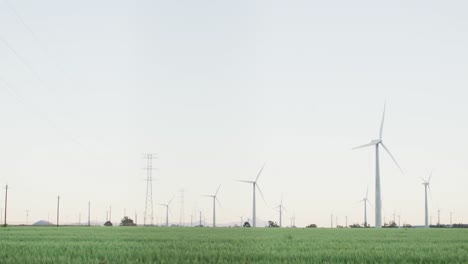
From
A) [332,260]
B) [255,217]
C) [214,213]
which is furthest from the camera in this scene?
[214,213]

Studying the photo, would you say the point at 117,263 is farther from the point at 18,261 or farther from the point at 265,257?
the point at 265,257

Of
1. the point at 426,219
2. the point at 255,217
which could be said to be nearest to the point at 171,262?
the point at 255,217

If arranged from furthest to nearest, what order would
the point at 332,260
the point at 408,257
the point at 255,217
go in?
the point at 255,217, the point at 408,257, the point at 332,260

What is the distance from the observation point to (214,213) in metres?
156

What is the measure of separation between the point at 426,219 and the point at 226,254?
122 m

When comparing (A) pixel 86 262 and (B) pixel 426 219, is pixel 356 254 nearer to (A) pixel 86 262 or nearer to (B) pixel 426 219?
(A) pixel 86 262

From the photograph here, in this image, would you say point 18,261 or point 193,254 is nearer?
point 18,261

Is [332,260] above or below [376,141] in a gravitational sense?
below

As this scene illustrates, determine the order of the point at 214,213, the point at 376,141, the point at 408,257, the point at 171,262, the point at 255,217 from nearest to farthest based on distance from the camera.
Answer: the point at 171,262, the point at 408,257, the point at 376,141, the point at 255,217, the point at 214,213

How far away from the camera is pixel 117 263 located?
14305mm

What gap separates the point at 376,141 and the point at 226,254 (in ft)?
287

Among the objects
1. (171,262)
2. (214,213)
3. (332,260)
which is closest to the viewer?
(171,262)

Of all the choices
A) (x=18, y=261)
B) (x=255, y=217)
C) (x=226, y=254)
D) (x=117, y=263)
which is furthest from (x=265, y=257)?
(x=255, y=217)

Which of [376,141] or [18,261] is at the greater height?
[376,141]
